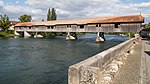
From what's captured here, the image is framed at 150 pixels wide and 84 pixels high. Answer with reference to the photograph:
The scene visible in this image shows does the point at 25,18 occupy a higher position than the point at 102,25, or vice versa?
the point at 25,18

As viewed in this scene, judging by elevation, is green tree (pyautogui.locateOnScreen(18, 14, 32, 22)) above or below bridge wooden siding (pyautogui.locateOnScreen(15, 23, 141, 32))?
above

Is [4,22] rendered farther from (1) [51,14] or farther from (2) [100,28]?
(2) [100,28]

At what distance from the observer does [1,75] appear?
35.2 ft

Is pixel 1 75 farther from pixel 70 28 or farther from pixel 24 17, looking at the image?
pixel 24 17

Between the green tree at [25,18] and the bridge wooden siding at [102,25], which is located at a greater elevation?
the green tree at [25,18]

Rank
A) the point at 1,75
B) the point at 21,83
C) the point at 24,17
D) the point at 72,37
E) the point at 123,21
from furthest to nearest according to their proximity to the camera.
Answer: the point at 24,17 < the point at 72,37 < the point at 123,21 < the point at 1,75 < the point at 21,83

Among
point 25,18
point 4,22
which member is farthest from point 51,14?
point 4,22

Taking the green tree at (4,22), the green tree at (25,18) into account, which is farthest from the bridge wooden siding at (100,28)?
the green tree at (25,18)

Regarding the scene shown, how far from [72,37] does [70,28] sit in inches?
170

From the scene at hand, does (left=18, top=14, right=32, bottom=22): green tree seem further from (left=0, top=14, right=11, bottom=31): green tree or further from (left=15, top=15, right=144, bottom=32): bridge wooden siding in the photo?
(left=15, top=15, right=144, bottom=32): bridge wooden siding

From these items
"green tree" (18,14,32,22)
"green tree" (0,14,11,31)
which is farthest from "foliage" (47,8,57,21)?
"green tree" (0,14,11,31)

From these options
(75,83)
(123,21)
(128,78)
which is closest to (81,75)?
(75,83)

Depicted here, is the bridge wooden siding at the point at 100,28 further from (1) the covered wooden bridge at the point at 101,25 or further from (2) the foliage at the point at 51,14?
(2) the foliage at the point at 51,14

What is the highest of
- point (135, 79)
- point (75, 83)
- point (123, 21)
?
point (123, 21)
